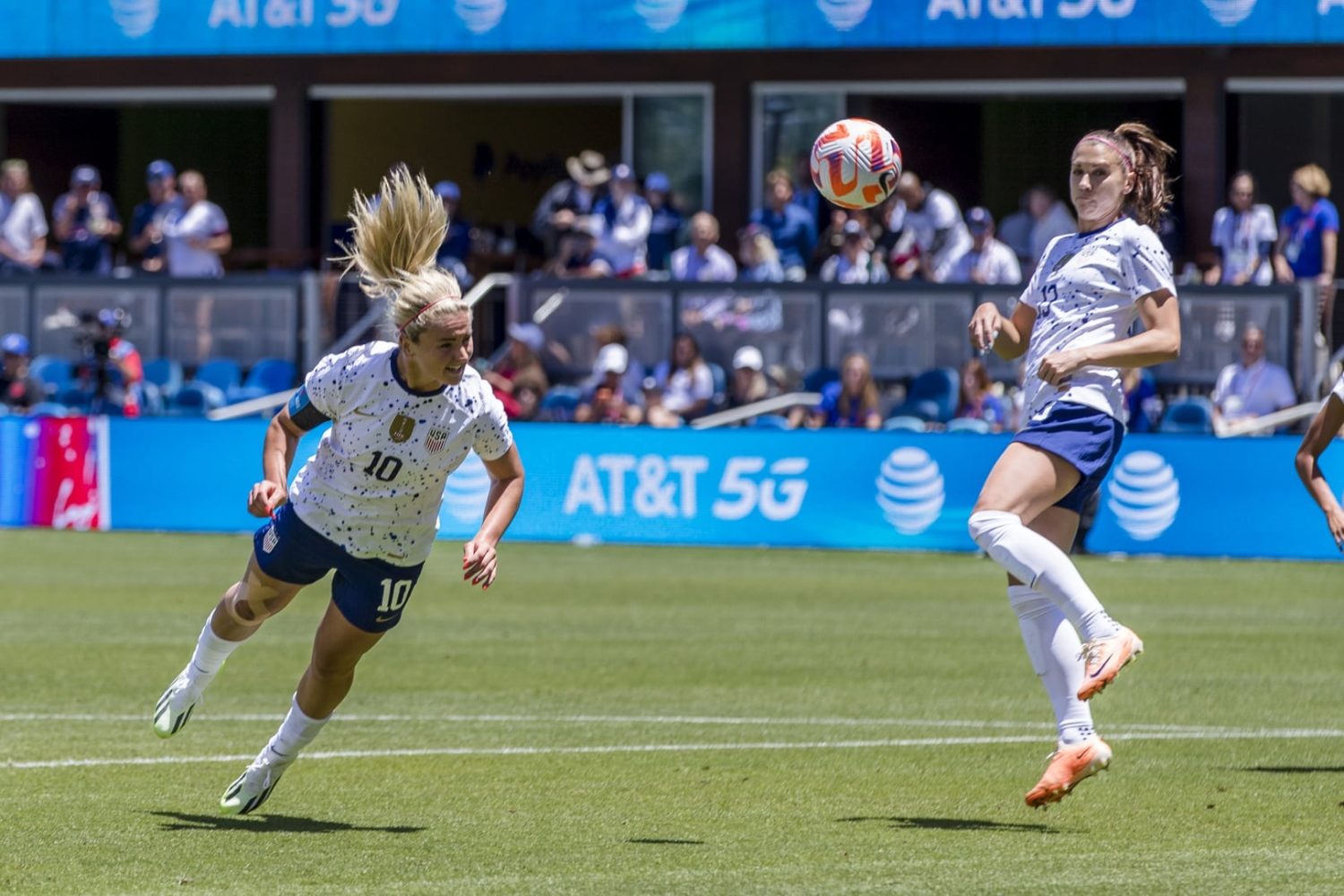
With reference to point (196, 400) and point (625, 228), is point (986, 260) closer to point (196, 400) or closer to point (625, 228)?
point (625, 228)

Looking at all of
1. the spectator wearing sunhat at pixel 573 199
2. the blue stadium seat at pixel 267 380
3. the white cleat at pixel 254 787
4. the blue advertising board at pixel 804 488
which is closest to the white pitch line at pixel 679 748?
the white cleat at pixel 254 787

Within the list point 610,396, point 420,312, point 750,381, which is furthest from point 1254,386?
point 420,312

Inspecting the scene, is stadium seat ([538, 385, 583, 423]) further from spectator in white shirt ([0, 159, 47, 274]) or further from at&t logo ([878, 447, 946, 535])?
spectator in white shirt ([0, 159, 47, 274])

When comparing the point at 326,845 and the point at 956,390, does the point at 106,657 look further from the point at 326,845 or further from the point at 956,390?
the point at 956,390

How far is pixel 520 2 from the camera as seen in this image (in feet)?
89.1

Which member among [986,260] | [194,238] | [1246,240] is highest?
[194,238]

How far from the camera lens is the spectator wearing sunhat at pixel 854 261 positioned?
73.4 ft

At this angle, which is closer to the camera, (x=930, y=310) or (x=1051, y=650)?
(x=1051, y=650)

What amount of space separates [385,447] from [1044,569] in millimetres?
2142

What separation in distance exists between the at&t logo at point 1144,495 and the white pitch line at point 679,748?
31.3 feet

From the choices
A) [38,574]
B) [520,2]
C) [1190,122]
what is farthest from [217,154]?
[38,574]

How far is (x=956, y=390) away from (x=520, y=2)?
8922 mm

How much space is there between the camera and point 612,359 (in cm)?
2200

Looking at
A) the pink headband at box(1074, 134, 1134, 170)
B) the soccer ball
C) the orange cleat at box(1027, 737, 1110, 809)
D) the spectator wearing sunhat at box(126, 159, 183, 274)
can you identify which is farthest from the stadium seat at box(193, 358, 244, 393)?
the orange cleat at box(1027, 737, 1110, 809)
